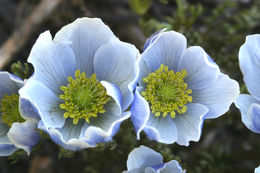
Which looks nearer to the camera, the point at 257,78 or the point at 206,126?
the point at 257,78

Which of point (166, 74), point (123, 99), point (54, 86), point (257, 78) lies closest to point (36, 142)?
point (54, 86)

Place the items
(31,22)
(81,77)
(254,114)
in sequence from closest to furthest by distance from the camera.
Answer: (254,114)
(81,77)
(31,22)

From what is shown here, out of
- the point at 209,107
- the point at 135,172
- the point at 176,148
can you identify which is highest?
the point at 209,107

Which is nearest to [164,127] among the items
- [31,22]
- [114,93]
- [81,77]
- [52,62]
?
[114,93]

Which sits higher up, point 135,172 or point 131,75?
point 131,75

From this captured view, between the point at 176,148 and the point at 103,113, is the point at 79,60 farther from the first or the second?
the point at 176,148

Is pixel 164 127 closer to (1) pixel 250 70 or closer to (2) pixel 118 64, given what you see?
(2) pixel 118 64

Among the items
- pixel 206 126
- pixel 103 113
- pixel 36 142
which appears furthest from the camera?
pixel 206 126
